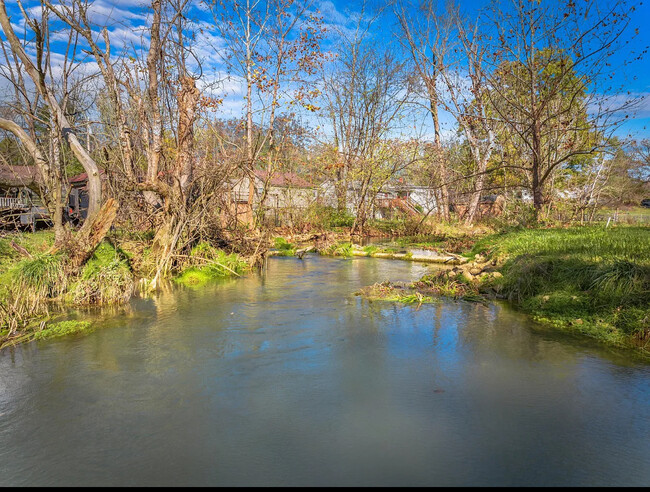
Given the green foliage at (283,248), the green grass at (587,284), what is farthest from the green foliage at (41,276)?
the green foliage at (283,248)

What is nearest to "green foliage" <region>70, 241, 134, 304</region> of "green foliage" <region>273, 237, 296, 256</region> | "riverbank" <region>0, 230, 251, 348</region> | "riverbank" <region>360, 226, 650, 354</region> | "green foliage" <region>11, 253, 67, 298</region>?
"riverbank" <region>0, 230, 251, 348</region>

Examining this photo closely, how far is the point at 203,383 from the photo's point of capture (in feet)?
15.1

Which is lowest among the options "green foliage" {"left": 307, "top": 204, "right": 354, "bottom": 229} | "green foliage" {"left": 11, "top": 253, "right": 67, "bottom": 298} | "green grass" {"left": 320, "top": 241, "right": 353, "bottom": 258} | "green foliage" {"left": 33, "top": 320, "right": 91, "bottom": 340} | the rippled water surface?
the rippled water surface

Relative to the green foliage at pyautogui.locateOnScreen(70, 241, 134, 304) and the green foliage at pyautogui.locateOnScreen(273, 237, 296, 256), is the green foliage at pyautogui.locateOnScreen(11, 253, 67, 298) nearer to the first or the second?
the green foliage at pyautogui.locateOnScreen(70, 241, 134, 304)

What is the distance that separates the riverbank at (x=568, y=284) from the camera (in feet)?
20.0

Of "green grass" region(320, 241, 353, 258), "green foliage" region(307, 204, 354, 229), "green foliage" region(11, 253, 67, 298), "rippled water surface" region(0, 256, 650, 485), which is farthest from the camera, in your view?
"green foliage" region(307, 204, 354, 229)

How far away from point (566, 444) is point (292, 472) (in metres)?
2.22

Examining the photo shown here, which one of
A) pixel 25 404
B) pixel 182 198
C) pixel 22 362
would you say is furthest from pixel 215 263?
pixel 25 404

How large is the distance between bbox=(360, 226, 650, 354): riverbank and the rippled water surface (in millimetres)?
613

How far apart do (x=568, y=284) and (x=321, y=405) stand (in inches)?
205

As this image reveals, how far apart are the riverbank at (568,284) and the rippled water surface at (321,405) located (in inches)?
24.1

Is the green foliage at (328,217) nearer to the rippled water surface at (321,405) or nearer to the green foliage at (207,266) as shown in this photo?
the green foliage at (207,266)

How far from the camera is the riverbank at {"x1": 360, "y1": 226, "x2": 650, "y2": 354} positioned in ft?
20.0

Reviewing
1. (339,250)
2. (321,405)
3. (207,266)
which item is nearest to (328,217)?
(339,250)
